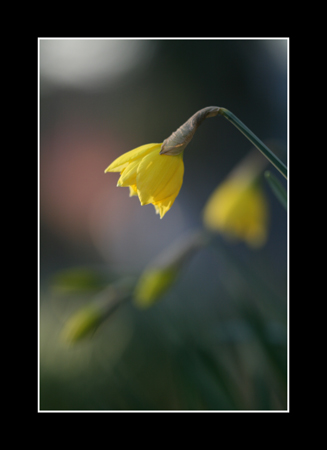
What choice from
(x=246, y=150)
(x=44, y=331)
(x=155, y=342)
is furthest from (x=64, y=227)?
(x=246, y=150)

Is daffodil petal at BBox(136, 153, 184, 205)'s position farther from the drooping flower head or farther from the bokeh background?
the bokeh background

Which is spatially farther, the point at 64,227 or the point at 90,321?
the point at 64,227

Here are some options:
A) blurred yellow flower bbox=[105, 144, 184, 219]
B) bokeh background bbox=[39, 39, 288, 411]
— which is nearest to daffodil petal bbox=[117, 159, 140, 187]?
blurred yellow flower bbox=[105, 144, 184, 219]

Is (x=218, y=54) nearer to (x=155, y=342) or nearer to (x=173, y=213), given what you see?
(x=173, y=213)

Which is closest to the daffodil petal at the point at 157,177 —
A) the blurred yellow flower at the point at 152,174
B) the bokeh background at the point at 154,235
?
the blurred yellow flower at the point at 152,174

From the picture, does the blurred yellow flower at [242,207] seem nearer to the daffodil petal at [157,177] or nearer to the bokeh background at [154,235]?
the bokeh background at [154,235]
